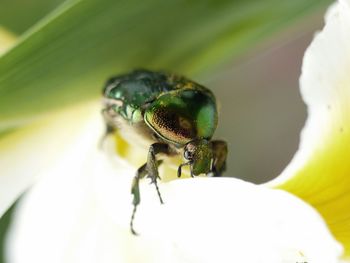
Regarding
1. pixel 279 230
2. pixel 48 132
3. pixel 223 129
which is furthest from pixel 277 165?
pixel 279 230

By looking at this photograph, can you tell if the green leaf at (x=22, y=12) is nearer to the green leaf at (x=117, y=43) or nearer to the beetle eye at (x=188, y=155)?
the green leaf at (x=117, y=43)

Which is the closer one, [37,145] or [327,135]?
[327,135]

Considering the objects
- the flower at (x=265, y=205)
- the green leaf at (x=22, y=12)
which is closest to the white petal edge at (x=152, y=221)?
the flower at (x=265, y=205)

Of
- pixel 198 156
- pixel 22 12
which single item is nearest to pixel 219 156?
pixel 198 156

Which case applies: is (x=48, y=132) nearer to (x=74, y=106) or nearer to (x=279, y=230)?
(x=74, y=106)

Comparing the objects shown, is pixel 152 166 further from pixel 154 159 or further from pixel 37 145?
pixel 37 145

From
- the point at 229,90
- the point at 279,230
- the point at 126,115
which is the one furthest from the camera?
Result: the point at 229,90

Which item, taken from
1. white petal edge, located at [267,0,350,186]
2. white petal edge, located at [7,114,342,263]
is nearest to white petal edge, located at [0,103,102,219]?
white petal edge, located at [7,114,342,263]
